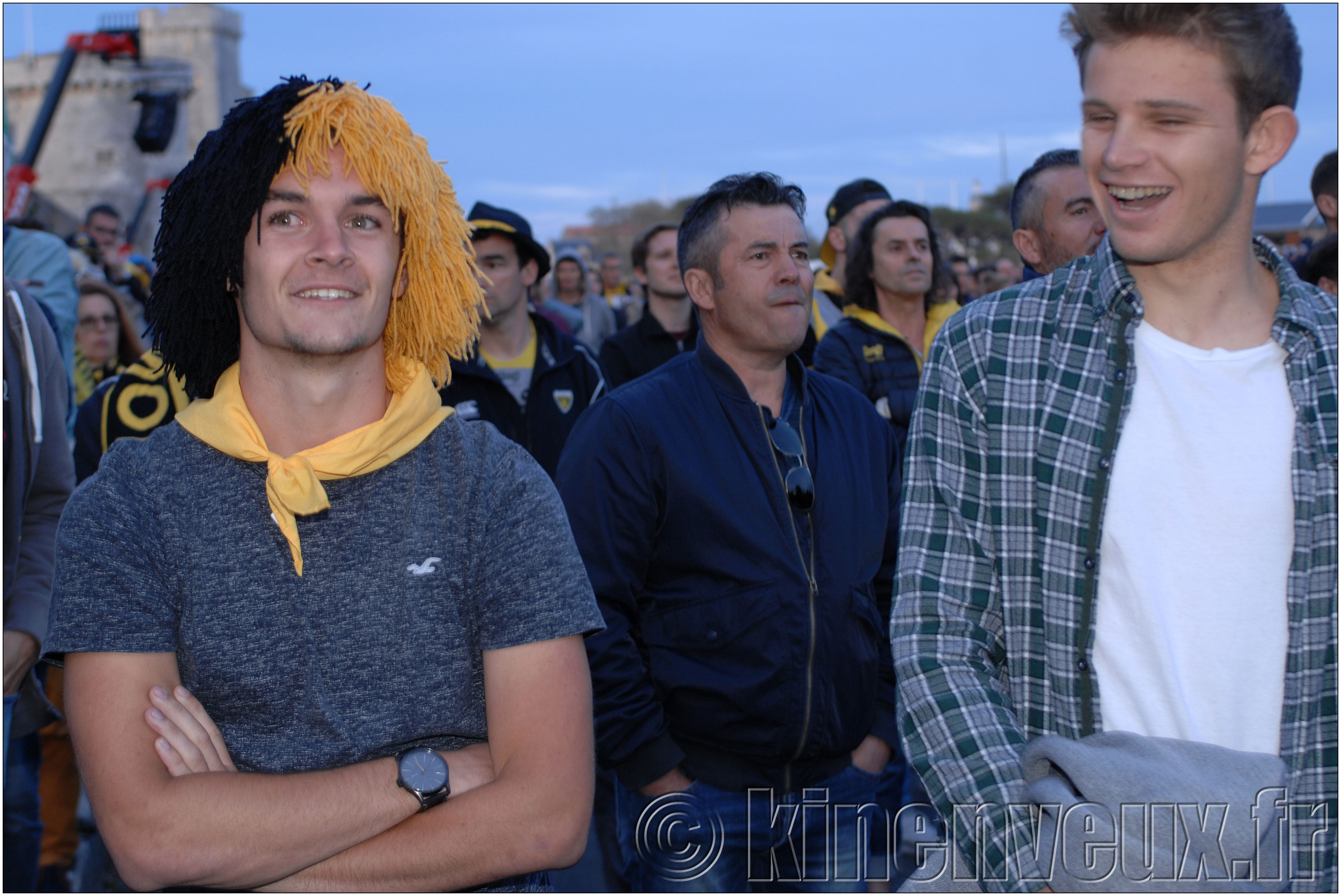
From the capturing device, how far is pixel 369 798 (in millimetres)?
2031

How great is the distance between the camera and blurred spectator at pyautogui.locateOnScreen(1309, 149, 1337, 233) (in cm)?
464

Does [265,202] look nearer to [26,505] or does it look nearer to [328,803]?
[328,803]

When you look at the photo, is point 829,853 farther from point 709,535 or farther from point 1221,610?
point 1221,610

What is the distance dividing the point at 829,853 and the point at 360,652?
1.80m

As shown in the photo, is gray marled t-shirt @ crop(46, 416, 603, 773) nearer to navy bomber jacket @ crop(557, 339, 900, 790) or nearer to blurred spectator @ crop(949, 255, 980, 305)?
navy bomber jacket @ crop(557, 339, 900, 790)

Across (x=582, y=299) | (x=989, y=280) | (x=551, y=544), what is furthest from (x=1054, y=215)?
(x=989, y=280)

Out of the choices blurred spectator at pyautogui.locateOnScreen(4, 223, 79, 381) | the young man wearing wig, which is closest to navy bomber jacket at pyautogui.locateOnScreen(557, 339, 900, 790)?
the young man wearing wig

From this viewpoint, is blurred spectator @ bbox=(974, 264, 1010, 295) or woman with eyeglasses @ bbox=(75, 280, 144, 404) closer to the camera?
woman with eyeglasses @ bbox=(75, 280, 144, 404)

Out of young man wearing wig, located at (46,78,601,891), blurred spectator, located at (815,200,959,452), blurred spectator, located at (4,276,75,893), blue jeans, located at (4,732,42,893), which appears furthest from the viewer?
blurred spectator, located at (815,200,959,452)

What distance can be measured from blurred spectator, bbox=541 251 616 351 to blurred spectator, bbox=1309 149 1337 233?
6.59 m

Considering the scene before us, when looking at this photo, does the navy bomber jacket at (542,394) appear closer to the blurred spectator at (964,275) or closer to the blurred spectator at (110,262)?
the blurred spectator at (110,262)

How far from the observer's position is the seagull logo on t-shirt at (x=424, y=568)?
2176 mm

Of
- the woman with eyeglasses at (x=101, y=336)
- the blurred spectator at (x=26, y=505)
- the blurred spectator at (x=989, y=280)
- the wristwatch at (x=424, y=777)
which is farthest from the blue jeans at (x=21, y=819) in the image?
the blurred spectator at (x=989, y=280)

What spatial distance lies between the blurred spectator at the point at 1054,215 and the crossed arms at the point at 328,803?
2.80m
